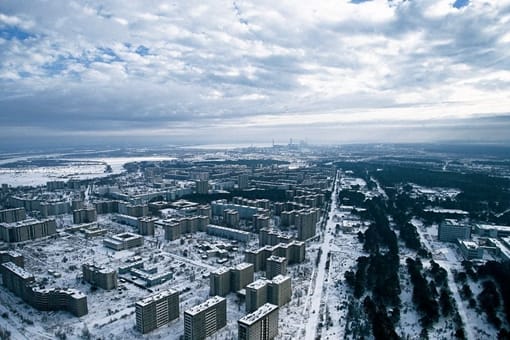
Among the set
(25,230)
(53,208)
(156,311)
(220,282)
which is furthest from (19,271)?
(53,208)

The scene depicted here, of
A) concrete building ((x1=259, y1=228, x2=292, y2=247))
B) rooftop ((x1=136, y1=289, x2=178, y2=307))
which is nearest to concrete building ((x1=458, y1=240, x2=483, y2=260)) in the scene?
concrete building ((x1=259, y1=228, x2=292, y2=247))

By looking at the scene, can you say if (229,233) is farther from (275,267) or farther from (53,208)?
(53,208)

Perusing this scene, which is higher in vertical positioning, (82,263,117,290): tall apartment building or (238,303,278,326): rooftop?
(238,303,278,326): rooftop

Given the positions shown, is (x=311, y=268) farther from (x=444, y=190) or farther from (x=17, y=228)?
(x=444, y=190)

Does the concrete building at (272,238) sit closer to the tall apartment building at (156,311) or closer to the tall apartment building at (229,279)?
the tall apartment building at (229,279)

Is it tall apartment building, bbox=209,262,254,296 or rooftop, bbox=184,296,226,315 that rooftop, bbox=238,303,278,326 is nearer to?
rooftop, bbox=184,296,226,315

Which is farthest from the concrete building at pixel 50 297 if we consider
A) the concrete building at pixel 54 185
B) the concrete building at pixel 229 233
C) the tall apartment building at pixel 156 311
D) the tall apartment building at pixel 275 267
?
the concrete building at pixel 54 185
